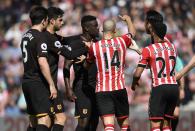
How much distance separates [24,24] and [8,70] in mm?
2037

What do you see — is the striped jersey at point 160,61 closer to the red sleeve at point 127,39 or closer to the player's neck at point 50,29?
the red sleeve at point 127,39

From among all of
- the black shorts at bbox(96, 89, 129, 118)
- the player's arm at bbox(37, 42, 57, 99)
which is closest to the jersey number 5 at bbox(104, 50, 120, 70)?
the black shorts at bbox(96, 89, 129, 118)

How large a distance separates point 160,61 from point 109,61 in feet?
2.85

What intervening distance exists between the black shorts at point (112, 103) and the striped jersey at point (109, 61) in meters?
0.09

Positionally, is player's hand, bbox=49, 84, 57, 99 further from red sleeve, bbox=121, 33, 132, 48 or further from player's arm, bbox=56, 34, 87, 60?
red sleeve, bbox=121, 33, 132, 48

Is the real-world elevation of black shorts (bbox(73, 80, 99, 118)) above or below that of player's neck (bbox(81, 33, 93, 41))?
below

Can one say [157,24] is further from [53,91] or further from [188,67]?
[53,91]

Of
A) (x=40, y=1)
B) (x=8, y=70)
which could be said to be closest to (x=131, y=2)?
(x=40, y=1)

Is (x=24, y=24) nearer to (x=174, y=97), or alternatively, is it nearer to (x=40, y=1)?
(x=40, y=1)

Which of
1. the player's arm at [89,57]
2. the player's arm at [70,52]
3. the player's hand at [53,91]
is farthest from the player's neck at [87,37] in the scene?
the player's hand at [53,91]

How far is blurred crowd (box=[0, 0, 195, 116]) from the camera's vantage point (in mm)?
20016

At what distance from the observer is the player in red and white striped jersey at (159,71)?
41.9ft

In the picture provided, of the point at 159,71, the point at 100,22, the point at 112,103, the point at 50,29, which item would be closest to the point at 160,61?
the point at 159,71

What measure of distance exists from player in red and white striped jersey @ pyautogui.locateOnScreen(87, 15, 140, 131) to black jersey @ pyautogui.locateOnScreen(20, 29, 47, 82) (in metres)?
0.89
